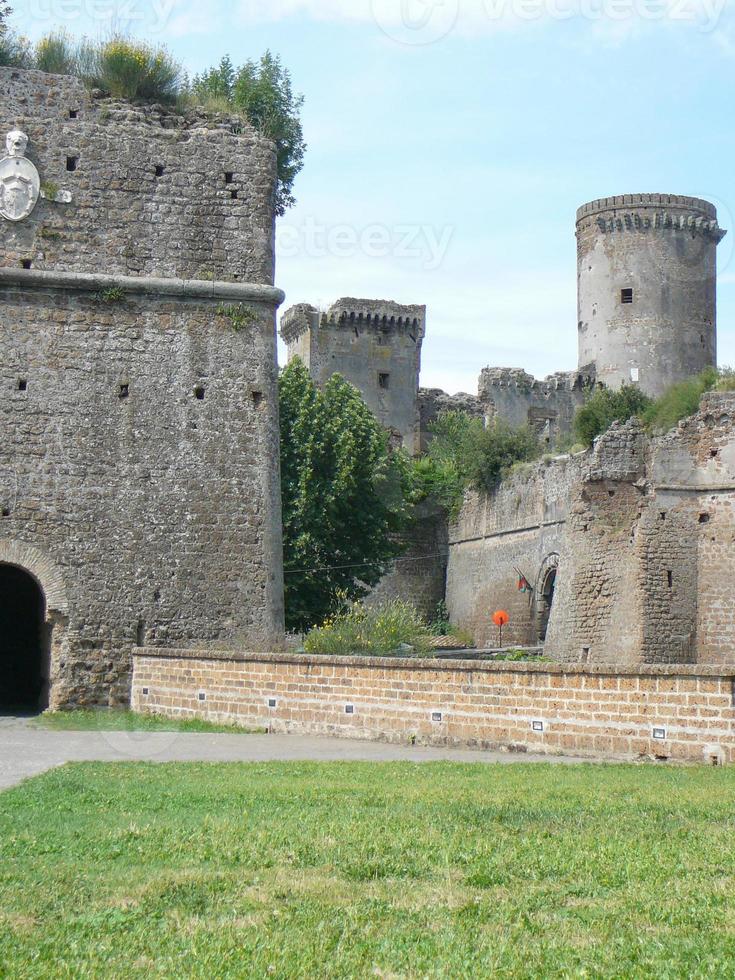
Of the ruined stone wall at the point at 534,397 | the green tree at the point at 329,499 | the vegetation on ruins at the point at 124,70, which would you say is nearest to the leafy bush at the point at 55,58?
the vegetation on ruins at the point at 124,70

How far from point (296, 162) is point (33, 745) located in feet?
52.3

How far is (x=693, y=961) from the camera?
532 cm

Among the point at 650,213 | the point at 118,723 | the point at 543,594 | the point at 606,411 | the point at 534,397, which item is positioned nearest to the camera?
the point at 118,723

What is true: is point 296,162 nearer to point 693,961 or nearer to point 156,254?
point 156,254

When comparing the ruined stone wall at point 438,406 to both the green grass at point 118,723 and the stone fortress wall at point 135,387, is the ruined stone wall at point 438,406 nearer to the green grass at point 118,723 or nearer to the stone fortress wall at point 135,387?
the stone fortress wall at point 135,387

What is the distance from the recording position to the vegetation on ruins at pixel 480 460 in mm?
40281

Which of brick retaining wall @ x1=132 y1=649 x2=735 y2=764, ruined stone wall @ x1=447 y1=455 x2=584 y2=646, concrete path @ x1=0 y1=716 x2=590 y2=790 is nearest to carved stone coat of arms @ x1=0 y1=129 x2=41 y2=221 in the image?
brick retaining wall @ x1=132 y1=649 x2=735 y2=764

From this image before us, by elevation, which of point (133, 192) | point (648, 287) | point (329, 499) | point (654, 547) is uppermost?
point (648, 287)

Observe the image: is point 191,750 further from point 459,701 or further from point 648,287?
point 648,287

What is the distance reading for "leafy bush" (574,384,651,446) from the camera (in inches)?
1512

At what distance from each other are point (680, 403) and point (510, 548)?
11.9 meters

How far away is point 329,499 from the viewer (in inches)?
1319

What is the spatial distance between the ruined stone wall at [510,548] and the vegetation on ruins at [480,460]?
0.54m

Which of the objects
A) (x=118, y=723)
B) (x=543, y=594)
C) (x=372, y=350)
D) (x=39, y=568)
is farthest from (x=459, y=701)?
(x=372, y=350)
